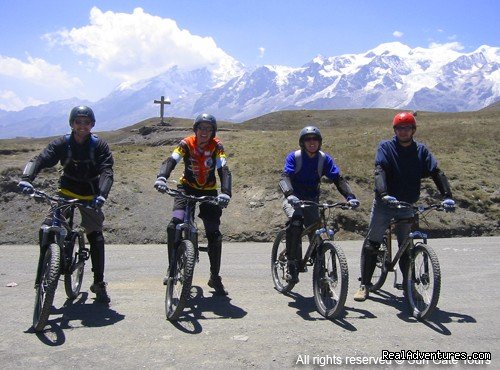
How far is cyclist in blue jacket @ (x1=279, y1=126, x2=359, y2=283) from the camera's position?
23.3ft

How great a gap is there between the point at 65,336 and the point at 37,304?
1.73ft

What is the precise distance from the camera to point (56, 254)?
19.1 ft

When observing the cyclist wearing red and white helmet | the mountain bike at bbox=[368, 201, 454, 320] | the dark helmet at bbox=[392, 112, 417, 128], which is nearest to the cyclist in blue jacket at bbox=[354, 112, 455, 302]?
the dark helmet at bbox=[392, 112, 417, 128]

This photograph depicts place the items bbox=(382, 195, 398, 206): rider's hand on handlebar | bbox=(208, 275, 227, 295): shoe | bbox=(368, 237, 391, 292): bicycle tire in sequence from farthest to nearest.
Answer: bbox=(208, 275, 227, 295): shoe, bbox=(368, 237, 391, 292): bicycle tire, bbox=(382, 195, 398, 206): rider's hand on handlebar

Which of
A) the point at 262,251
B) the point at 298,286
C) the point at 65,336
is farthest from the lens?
the point at 262,251

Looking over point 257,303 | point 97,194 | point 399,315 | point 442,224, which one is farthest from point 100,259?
point 442,224

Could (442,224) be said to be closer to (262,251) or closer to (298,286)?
(262,251)

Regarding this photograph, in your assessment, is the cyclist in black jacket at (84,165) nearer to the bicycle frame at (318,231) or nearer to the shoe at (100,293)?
the shoe at (100,293)

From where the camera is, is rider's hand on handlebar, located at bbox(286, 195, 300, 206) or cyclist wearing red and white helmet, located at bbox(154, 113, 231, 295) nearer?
rider's hand on handlebar, located at bbox(286, 195, 300, 206)

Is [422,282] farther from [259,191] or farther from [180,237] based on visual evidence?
[259,191]

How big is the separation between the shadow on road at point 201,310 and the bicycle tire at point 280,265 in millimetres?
902

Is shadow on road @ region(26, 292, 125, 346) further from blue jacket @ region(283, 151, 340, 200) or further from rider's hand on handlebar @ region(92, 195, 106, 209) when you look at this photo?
blue jacket @ region(283, 151, 340, 200)

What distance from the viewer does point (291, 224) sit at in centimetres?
711

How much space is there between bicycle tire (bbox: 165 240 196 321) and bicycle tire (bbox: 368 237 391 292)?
2.80 meters
